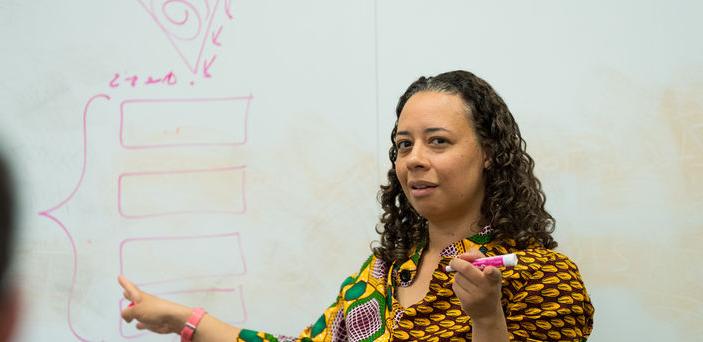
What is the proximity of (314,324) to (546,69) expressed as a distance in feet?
2.22

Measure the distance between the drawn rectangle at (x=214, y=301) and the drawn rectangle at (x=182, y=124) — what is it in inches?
11.8

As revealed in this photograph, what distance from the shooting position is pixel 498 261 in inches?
36.6

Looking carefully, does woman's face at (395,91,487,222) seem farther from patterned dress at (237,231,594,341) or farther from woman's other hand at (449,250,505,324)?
woman's other hand at (449,250,505,324)

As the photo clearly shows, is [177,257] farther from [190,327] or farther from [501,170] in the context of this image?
[501,170]

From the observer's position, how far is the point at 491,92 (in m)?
1.23

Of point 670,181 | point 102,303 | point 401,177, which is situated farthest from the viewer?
point 102,303

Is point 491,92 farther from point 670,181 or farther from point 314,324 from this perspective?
point 314,324

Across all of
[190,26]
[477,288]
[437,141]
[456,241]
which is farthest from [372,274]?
[190,26]

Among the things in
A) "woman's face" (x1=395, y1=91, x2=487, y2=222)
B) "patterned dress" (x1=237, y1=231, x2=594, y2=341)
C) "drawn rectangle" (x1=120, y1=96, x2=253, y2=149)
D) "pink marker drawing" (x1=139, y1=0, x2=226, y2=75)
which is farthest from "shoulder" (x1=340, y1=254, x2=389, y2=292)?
"pink marker drawing" (x1=139, y1=0, x2=226, y2=75)

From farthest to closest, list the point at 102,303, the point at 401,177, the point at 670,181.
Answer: the point at 102,303 < the point at 670,181 < the point at 401,177

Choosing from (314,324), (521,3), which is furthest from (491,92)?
(314,324)

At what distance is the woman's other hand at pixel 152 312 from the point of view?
1.33 m

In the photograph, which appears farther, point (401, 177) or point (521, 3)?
point (521, 3)

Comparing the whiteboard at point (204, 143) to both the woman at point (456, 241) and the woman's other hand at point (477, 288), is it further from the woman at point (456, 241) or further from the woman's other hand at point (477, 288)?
the woman's other hand at point (477, 288)
